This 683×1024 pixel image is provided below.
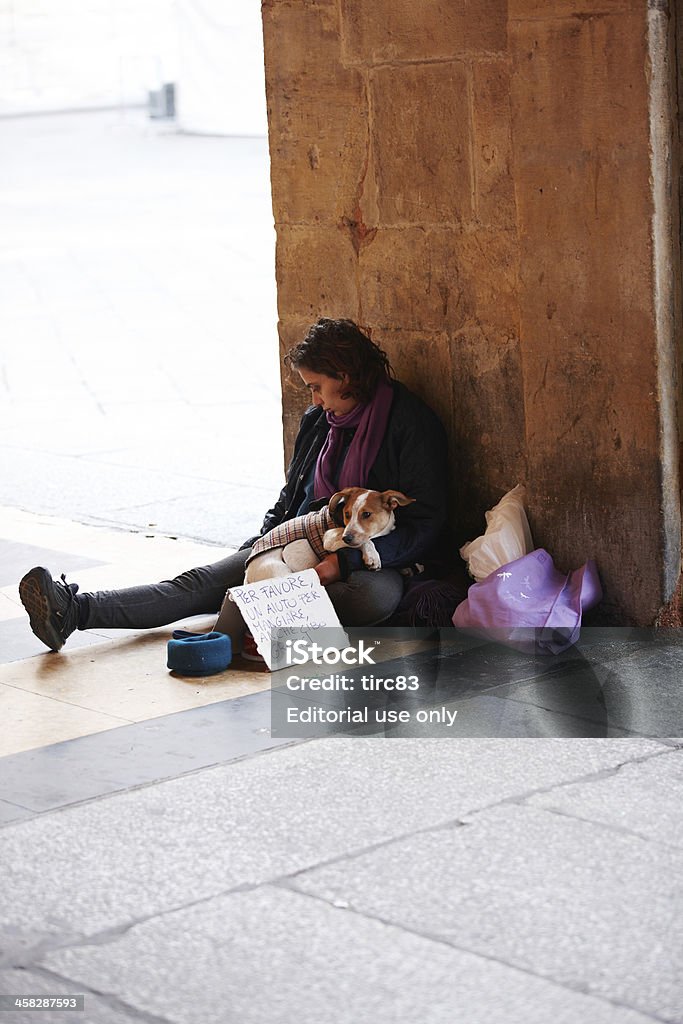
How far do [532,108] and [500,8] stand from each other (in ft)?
1.84

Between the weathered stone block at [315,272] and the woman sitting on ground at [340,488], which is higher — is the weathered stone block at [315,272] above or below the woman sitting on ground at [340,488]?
above

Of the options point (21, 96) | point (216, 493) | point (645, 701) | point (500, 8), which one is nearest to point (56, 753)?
point (645, 701)

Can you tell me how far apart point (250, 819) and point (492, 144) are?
9.78ft

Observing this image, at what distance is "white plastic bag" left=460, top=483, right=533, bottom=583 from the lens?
5473 millimetres

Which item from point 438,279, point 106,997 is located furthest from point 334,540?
point 106,997

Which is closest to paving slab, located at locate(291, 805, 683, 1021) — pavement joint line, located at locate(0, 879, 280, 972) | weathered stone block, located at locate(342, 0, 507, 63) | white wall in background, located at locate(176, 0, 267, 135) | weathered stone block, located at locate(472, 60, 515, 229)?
pavement joint line, located at locate(0, 879, 280, 972)

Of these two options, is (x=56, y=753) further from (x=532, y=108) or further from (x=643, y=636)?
(x=532, y=108)

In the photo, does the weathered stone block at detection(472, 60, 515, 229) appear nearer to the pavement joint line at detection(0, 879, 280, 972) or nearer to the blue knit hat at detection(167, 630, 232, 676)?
the blue knit hat at detection(167, 630, 232, 676)

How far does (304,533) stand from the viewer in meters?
5.61

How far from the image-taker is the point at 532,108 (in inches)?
210

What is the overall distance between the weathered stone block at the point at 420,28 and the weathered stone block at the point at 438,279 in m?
0.68

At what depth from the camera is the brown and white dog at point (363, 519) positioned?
18.0 feet

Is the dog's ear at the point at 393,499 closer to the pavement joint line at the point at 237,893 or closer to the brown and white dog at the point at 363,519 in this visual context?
the brown and white dog at the point at 363,519

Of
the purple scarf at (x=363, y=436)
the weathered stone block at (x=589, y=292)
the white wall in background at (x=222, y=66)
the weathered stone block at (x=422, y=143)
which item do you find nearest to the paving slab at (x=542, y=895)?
the weathered stone block at (x=589, y=292)
